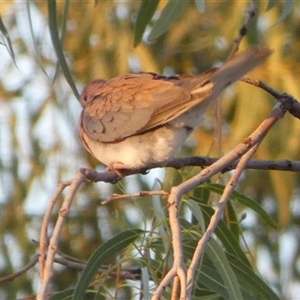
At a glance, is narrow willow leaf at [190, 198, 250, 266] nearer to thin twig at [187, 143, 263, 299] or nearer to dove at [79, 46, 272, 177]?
dove at [79, 46, 272, 177]

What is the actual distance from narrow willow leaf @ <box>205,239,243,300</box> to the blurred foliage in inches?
74.4

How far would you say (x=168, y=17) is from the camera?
2.38 metres

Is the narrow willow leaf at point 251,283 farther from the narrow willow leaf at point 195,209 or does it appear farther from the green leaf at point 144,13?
the green leaf at point 144,13

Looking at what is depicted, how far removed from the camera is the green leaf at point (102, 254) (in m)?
1.86

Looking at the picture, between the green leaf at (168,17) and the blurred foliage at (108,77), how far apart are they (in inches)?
50.8

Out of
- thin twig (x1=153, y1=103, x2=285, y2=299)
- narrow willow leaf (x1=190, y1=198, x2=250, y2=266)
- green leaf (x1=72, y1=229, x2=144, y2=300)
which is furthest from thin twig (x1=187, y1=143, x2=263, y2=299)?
narrow willow leaf (x1=190, y1=198, x2=250, y2=266)

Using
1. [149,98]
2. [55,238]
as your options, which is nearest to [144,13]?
[149,98]

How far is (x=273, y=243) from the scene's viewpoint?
4375 mm

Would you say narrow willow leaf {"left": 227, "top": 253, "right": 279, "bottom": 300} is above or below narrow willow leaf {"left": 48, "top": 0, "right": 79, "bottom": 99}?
below

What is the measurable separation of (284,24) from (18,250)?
1556 mm

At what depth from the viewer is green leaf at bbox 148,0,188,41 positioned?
7.79 ft

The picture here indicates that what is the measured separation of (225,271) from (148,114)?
585 mm

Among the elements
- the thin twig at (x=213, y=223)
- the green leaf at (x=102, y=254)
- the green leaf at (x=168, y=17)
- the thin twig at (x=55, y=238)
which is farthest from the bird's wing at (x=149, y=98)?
the thin twig at (x=55, y=238)

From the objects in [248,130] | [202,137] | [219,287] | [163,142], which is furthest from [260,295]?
[202,137]
